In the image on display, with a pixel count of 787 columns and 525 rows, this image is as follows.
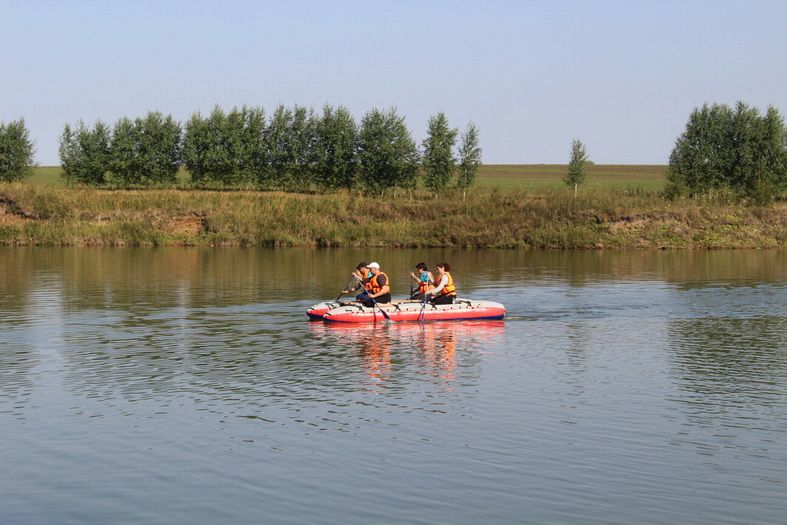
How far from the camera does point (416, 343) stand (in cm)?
3294

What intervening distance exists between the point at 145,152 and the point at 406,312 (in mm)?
83981

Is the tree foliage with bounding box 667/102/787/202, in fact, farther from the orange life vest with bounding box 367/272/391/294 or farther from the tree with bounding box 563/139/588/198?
the orange life vest with bounding box 367/272/391/294

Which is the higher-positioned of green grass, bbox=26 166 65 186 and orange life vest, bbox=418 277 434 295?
green grass, bbox=26 166 65 186

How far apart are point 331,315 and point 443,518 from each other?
22.0 metres

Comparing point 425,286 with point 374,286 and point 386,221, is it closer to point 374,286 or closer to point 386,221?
point 374,286

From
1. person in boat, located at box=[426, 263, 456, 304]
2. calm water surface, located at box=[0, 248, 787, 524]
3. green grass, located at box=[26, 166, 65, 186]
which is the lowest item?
calm water surface, located at box=[0, 248, 787, 524]

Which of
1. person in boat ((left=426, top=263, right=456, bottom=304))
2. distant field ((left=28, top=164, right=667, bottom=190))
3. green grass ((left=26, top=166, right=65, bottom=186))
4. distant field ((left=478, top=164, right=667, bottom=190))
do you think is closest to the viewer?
person in boat ((left=426, top=263, right=456, bottom=304))

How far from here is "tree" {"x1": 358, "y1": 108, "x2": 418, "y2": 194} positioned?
10838 cm

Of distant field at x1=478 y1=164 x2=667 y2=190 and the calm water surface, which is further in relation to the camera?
distant field at x1=478 y1=164 x2=667 y2=190

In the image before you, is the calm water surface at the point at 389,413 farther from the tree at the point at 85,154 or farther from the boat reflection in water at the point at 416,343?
the tree at the point at 85,154

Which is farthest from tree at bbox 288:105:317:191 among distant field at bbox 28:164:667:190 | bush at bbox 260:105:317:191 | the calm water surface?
the calm water surface

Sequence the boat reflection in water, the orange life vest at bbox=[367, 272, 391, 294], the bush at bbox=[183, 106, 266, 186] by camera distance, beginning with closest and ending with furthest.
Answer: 1. the boat reflection in water
2. the orange life vest at bbox=[367, 272, 391, 294]
3. the bush at bbox=[183, 106, 266, 186]

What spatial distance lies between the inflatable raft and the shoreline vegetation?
161 ft

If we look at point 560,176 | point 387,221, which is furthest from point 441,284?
point 560,176
